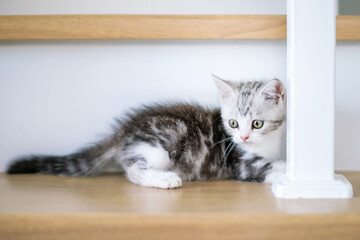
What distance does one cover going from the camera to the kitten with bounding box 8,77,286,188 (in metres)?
1.28

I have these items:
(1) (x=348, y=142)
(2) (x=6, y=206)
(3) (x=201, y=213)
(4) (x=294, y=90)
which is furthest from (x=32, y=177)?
(1) (x=348, y=142)

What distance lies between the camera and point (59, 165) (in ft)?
4.57

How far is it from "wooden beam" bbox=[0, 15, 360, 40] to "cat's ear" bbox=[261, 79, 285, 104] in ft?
0.71

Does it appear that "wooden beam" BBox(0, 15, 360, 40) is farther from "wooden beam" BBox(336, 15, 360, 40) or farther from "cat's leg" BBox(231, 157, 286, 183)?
"cat's leg" BBox(231, 157, 286, 183)

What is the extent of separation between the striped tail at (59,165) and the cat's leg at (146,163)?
0.50 feet

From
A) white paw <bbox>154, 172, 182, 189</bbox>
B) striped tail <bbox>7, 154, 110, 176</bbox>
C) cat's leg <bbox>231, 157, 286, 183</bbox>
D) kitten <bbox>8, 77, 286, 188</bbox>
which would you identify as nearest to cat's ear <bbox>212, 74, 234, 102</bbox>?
kitten <bbox>8, 77, 286, 188</bbox>

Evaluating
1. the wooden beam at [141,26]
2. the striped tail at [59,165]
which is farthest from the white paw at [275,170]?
the striped tail at [59,165]

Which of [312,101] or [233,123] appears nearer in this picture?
[312,101]

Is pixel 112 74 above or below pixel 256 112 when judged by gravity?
above

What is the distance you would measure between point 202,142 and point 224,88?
0.71 ft

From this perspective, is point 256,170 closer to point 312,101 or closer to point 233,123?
point 233,123

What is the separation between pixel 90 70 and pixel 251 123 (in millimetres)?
689

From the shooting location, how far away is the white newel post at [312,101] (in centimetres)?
99

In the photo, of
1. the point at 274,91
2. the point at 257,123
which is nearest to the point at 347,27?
the point at 274,91
